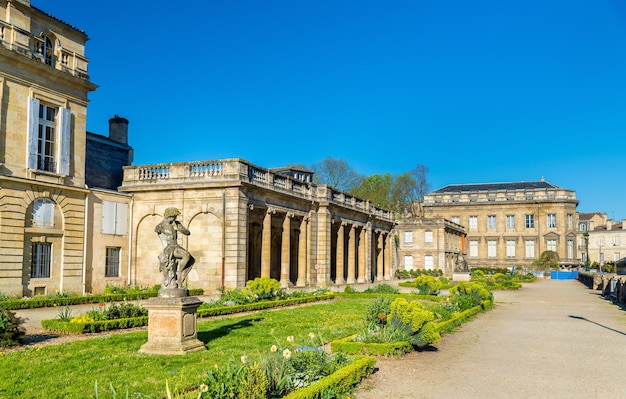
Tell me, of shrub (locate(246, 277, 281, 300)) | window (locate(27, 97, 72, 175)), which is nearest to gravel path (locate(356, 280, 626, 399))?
shrub (locate(246, 277, 281, 300))

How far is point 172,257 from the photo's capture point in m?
11.9

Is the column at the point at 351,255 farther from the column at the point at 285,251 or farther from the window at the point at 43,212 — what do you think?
the window at the point at 43,212

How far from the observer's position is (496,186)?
270ft

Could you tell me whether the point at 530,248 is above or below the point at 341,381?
above

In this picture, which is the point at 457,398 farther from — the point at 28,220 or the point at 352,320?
the point at 28,220

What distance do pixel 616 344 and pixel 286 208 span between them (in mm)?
20733

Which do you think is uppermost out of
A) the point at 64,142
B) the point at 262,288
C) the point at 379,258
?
the point at 64,142

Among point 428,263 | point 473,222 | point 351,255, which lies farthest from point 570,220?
point 351,255

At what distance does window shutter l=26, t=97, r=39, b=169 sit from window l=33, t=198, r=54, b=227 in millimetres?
1583

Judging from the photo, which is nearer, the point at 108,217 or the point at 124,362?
the point at 124,362

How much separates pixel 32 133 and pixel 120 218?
22.0 feet

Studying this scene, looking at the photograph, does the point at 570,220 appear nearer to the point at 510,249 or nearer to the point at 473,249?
the point at 510,249

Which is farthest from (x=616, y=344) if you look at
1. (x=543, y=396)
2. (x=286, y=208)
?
(x=286, y=208)

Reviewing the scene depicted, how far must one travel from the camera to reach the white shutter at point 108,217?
1091 inches
